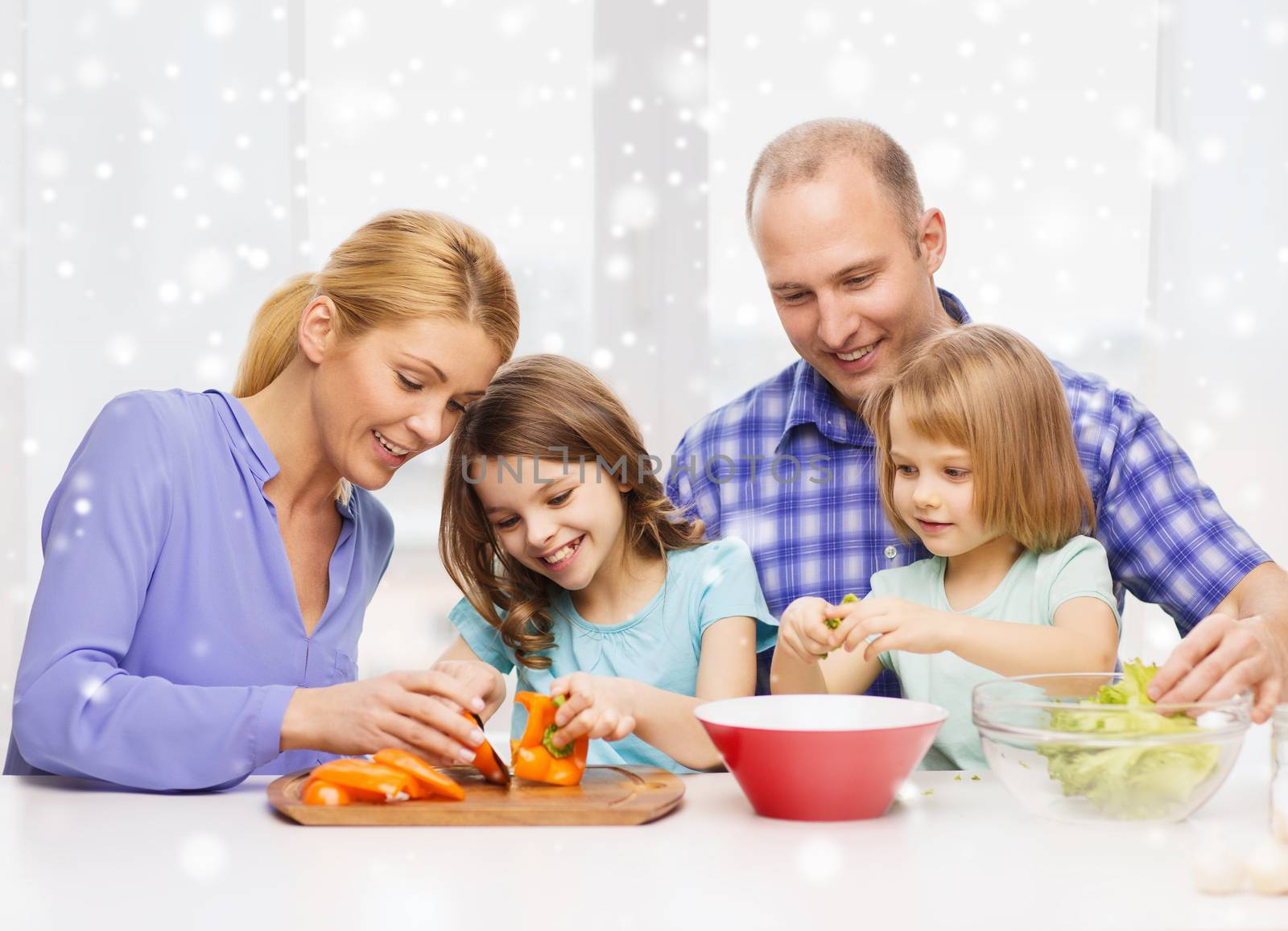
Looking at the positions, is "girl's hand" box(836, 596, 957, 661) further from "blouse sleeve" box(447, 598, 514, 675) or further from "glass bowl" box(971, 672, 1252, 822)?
"blouse sleeve" box(447, 598, 514, 675)

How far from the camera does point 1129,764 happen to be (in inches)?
35.7

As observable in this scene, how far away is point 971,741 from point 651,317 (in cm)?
128

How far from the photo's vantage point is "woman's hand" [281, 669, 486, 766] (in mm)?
1074

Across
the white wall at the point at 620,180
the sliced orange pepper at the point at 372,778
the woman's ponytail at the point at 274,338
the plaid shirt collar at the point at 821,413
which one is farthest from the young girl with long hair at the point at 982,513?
the white wall at the point at 620,180

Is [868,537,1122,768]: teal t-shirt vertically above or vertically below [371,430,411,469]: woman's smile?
below

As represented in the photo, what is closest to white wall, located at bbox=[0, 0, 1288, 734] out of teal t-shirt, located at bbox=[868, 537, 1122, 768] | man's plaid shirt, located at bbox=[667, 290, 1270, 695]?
man's plaid shirt, located at bbox=[667, 290, 1270, 695]

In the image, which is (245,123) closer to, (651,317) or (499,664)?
(651,317)

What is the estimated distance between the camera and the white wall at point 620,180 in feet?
7.42

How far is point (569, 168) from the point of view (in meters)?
2.42

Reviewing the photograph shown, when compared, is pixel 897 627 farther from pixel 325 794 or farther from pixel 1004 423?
pixel 325 794

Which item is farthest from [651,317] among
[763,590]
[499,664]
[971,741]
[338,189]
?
[971,741]

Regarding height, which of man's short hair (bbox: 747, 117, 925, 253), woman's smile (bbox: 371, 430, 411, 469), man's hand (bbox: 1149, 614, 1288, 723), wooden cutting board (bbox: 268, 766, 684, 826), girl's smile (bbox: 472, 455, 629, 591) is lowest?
wooden cutting board (bbox: 268, 766, 684, 826)

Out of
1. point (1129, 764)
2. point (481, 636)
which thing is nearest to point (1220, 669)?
point (1129, 764)

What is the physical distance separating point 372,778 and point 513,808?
12 cm
